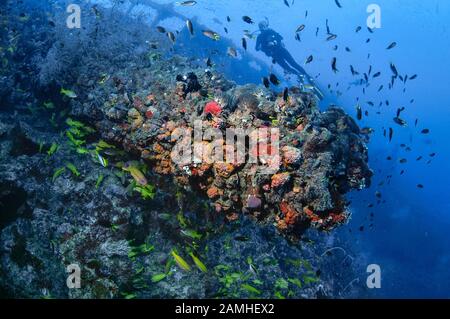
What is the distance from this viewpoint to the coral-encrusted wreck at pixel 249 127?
209 inches

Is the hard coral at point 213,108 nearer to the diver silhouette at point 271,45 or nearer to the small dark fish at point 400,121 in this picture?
the small dark fish at point 400,121

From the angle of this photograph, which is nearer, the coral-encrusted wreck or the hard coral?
the coral-encrusted wreck

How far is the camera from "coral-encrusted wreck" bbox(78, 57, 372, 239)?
530 centimetres

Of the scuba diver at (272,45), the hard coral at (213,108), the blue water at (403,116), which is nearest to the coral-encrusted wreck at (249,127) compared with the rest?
the hard coral at (213,108)

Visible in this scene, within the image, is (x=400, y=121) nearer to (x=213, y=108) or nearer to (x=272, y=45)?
(x=213, y=108)

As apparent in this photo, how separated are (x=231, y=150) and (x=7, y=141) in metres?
5.34

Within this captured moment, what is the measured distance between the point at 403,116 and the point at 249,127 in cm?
13769

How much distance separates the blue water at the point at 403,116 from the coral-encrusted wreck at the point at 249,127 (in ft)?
20.2

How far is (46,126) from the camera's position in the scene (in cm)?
857

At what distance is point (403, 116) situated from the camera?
123562 millimetres

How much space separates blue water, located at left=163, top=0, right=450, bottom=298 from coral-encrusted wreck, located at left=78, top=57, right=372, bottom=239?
6.15 m

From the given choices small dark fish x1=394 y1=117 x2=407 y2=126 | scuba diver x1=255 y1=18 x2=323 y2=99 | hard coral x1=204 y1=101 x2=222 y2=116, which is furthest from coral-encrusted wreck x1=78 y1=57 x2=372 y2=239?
scuba diver x1=255 y1=18 x2=323 y2=99

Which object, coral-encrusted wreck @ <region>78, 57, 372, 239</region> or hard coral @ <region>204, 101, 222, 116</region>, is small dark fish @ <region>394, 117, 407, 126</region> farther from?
hard coral @ <region>204, 101, 222, 116</region>
